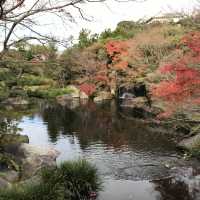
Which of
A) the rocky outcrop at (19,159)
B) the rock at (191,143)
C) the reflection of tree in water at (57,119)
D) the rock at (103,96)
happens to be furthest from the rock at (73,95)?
the rocky outcrop at (19,159)

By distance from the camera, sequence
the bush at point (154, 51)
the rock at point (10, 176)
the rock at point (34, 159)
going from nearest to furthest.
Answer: the rock at point (10, 176), the rock at point (34, 159), the bush at point (154, 51)

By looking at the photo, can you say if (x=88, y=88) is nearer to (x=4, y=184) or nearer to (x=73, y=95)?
(x=73, y=95)

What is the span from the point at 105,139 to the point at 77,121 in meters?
7.82

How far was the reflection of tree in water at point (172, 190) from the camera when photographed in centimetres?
1382

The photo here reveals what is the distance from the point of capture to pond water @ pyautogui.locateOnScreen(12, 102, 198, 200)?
14.6 m

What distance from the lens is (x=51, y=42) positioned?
985 centimetres

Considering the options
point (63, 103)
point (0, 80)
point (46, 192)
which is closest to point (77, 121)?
point (63, 103)

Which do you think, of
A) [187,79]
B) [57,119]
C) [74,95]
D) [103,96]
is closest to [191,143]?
[187,79]

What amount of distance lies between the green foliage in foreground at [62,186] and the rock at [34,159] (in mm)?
2907

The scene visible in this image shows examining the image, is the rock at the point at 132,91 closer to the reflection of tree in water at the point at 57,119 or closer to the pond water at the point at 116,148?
the pond water at the point at 116,148

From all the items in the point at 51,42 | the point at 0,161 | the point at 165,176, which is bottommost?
the point at 165,176

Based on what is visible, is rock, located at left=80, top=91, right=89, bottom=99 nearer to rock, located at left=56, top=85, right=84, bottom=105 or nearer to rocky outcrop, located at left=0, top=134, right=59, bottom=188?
rock, located at left=56, top=85, right=84, bottom=105

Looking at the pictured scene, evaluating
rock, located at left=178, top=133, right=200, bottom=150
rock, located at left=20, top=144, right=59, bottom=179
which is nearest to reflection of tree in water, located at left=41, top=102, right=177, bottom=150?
rock, located at left=178, top=133, right=200, bottom=150

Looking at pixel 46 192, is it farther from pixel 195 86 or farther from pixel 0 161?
pixel 195 86
